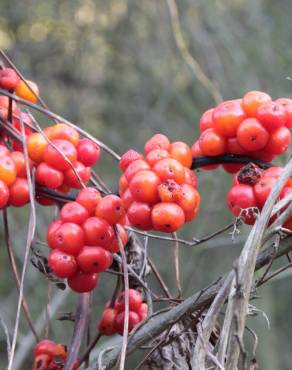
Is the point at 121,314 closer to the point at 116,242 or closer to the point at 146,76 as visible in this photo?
the point at 116,242

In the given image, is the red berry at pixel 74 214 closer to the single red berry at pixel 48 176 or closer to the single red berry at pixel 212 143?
the single red berry at pixel 48 176

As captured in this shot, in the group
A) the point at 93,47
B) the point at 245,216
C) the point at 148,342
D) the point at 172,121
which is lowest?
the point at 148,342

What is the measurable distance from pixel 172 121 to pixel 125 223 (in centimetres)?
354

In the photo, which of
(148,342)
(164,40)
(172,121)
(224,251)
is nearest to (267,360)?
(224,251)

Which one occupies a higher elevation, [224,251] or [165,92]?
[165,92]

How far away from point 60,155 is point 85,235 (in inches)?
5.6

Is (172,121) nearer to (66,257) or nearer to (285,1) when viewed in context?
(285,1)

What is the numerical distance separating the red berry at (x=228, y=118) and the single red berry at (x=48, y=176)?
10.0 inches

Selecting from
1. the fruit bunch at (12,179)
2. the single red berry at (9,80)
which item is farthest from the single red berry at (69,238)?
the single red berry at (9,80)

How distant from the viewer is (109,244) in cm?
93

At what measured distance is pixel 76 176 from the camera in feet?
3.30

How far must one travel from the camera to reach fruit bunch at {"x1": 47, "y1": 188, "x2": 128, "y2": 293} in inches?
35.6

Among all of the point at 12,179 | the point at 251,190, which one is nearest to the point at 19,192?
the point at 12,179

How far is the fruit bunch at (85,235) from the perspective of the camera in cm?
91
